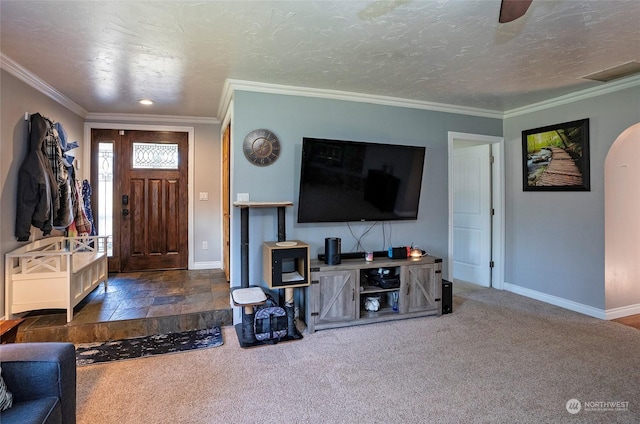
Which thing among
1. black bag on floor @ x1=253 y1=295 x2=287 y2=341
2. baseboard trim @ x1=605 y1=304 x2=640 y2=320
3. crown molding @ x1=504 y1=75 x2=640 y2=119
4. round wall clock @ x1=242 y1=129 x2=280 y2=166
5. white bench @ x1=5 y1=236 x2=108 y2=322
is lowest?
baseboard trim @ x1=605 y1=304 x2=640 y2=320

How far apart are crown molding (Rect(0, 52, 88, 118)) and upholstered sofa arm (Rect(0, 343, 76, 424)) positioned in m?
2.46

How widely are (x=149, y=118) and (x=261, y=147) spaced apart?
234 centimetres

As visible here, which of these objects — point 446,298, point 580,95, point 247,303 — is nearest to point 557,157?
point 580,95

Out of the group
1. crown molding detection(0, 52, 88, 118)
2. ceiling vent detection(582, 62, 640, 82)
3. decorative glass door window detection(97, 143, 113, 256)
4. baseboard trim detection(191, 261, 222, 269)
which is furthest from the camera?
baseboard trim detection(191, 261, 222, 269)

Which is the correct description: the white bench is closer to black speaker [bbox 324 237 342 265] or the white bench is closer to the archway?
black speaker [bbox 324 237 342 265]

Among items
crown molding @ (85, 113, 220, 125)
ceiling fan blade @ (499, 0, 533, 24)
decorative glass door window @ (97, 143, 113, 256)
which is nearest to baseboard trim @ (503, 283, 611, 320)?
ceiling fan blade @ (499, 0, 533, 24)

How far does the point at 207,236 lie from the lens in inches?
194

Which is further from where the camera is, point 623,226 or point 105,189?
point 105,189

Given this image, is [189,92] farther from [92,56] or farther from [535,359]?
[535,359]

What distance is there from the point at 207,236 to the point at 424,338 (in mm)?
3323

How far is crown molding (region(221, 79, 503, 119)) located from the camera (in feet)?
10.7

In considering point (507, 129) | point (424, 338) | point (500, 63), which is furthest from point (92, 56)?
point (507, 129)

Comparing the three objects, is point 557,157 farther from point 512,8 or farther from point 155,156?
point 155,156

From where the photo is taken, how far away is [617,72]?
3.03 metres
